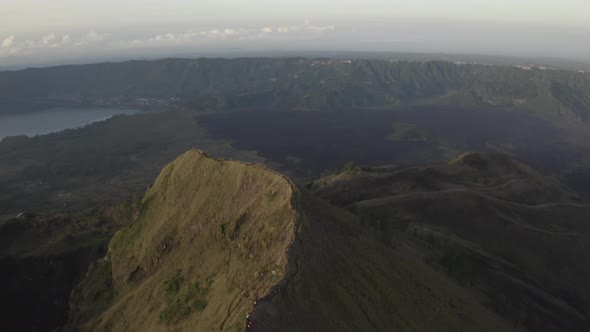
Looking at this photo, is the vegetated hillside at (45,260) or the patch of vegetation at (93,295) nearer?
the patch of vegetation at (93,295)

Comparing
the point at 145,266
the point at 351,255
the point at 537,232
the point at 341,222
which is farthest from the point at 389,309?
the point at 537,232

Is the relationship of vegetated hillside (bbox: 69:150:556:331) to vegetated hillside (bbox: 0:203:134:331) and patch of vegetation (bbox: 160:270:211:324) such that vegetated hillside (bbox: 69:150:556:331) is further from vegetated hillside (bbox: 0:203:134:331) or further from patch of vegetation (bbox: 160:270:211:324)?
vegetated hillside (bbox: 0:203:134:331)

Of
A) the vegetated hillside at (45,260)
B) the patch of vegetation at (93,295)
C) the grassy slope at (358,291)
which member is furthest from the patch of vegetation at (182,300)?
the vegetated hillside at (45,260)

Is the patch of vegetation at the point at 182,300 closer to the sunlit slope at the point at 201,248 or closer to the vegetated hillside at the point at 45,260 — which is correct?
the sunlit slope at the point at 201,248

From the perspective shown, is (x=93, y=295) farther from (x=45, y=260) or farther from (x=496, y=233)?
(x=496, y=233)

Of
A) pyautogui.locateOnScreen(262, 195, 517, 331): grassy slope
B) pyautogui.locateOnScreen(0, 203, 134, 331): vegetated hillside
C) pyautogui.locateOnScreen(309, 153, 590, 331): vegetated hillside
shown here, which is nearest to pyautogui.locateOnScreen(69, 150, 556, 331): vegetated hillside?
pyautogui.locateOnScreen(262, 195, 517, 331): grassy slope

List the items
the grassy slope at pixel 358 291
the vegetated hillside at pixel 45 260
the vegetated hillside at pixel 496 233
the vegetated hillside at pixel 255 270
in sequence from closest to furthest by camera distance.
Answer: the grassy slope at pixel 358 291 < the vegetated hillside at pixel 255 270 < the vegetated hillside at pixel 45 260 < the vegetated hillside at pixel 496 233
